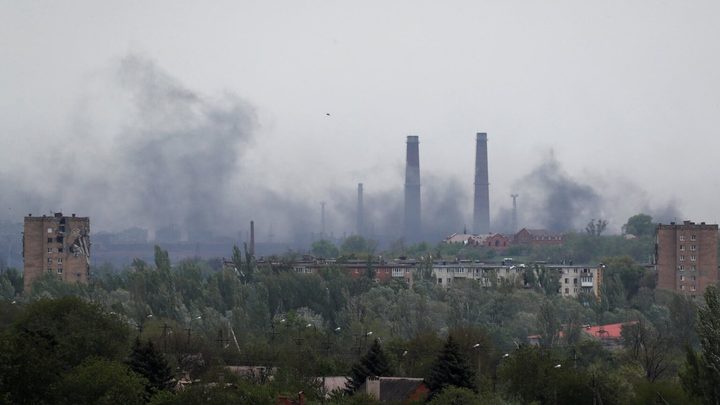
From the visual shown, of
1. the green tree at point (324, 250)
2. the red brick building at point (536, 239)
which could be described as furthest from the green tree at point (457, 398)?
the red brick building at point (536, 239)

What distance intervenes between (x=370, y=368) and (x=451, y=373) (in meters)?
4.34

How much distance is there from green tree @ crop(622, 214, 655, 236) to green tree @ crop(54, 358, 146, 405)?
121m

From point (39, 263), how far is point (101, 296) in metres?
26.6

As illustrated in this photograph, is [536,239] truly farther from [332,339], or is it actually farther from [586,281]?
[332,339]

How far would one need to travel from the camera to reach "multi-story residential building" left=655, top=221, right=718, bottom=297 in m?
122

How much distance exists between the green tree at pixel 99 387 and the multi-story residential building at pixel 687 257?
77.9m

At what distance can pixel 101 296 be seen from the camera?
297ft

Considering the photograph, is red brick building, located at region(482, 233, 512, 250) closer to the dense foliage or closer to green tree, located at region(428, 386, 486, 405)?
the dense foliage

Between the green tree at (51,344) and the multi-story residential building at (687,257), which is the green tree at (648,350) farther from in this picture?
the multi-story residential building at (687,257)

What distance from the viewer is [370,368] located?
183 feet

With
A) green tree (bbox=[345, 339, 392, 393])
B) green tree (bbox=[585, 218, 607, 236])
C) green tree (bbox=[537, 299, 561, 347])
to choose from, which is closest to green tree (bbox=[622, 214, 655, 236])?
green tree (bbox=[585, 218, 607, 236])

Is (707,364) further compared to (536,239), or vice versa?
(536,239)

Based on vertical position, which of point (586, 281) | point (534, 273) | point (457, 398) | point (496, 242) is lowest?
point (457, 398)

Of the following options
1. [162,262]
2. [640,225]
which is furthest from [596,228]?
[162,262]
